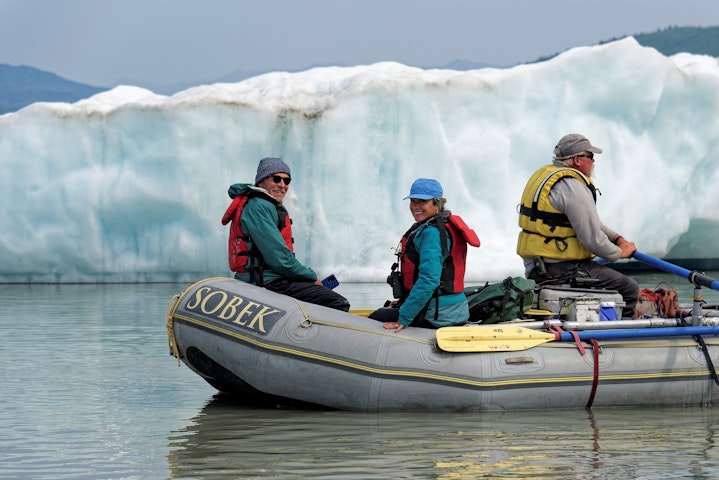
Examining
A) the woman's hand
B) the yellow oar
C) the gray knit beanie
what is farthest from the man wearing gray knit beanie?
the yellow oar

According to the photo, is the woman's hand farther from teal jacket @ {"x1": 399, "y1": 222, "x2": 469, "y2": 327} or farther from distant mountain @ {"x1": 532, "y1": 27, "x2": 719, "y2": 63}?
distant mountain @ {"x1": 532, "y1": 27, "x2": 719, "y2": 63}

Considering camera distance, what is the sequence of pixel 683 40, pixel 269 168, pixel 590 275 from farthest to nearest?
pixel 683 40, pixel 590 275, pixel 269 168

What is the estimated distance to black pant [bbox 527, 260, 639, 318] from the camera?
714 centimetres

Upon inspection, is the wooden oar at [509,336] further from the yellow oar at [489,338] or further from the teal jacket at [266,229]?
the teal jacket at [266,229]

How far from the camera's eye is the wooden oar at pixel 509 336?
651cm

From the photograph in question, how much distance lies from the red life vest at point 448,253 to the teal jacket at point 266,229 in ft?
2.20

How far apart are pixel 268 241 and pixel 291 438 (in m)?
1.33

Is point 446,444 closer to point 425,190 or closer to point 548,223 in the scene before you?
point 425,190

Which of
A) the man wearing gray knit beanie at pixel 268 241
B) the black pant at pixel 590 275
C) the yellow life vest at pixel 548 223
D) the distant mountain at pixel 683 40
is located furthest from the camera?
the distant mountain at pixel 683 40

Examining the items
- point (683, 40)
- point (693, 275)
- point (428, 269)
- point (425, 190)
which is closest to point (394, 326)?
point (428, 269)

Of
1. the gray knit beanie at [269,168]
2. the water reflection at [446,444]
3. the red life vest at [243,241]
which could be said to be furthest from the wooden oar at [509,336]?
the gray knit beanie at [269,168]

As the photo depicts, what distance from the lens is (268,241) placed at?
22.1ft

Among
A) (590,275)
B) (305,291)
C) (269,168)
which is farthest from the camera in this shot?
(590,275)

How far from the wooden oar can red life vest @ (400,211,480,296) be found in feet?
0.91
